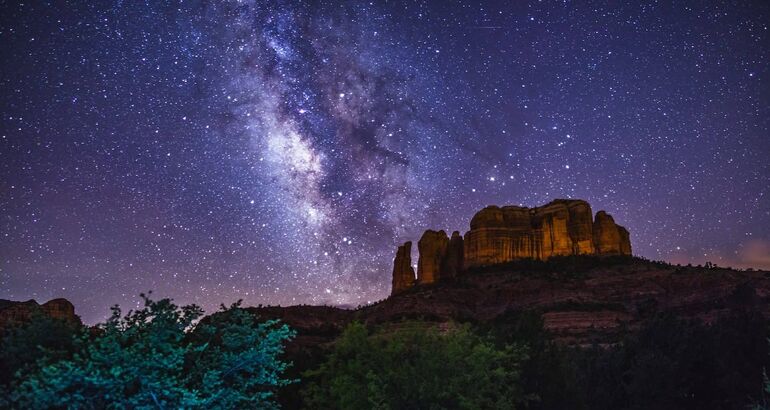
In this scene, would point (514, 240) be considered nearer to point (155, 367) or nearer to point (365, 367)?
point (365, 367)

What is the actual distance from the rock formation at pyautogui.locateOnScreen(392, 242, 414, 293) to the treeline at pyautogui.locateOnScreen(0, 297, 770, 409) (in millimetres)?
93509

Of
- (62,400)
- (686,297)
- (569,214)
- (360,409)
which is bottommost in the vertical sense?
(360,409)

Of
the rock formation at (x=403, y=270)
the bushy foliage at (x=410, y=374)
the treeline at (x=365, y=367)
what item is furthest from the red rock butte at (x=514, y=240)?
the bushy foliage at (x=410, y=374)

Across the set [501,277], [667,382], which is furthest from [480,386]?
[501,277]

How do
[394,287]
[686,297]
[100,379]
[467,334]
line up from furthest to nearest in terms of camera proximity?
[394,287] → [686,297] → [467,334] → [100,379]

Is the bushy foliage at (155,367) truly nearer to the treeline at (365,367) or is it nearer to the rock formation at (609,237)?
the treeline at (365,367)

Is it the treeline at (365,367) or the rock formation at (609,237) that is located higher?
the rock formation at (609,237)

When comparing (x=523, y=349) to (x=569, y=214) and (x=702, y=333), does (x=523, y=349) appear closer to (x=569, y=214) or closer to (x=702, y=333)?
(x=702, y=333)

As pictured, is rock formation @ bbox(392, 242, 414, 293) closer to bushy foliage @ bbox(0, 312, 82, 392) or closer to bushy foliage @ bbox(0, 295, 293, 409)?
bushy foliage @ bbox(0, 295, 293, 409)

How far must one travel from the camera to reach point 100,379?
10.9m

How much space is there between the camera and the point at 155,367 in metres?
12.1

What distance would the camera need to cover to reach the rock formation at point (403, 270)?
445ft

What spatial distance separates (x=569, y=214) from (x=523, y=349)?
104 m

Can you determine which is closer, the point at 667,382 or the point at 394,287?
the point at 667,382
